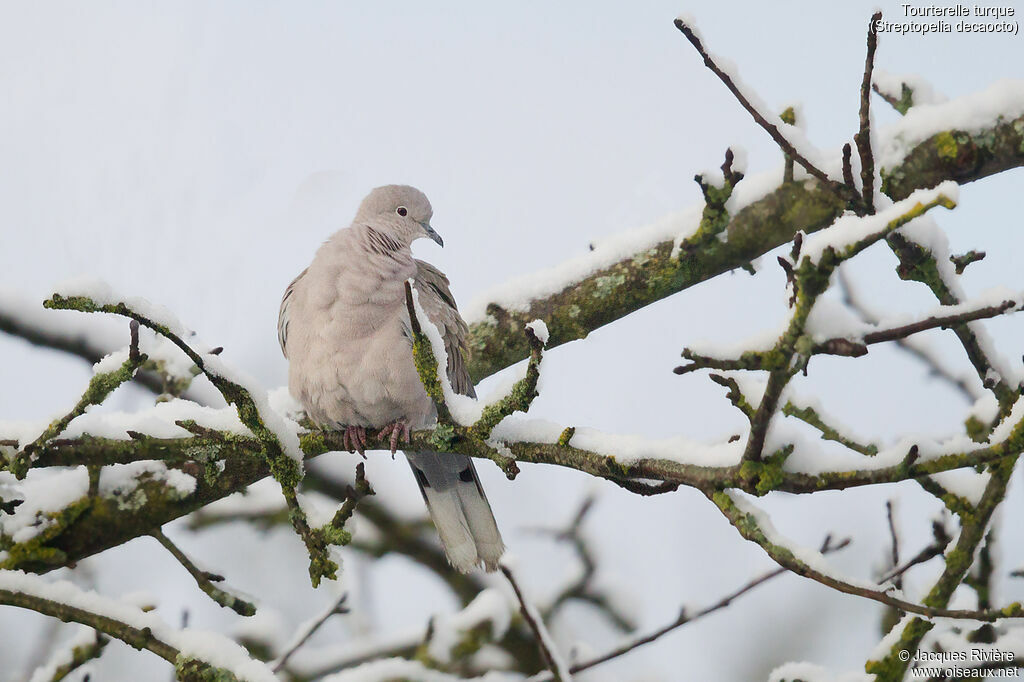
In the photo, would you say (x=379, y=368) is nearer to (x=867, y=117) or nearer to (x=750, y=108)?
(x=750, y=108)

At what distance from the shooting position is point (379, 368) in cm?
316

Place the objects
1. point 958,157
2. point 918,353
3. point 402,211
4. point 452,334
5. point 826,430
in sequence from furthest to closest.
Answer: point 402,211 < point 918,353 < point 452,334 < point 958,157 < point 826,430

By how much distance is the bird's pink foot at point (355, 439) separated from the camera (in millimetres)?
3131

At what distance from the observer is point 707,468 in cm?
173

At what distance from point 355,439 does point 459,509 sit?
0.47 metres

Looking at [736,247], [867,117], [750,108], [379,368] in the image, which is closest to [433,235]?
[379,368]

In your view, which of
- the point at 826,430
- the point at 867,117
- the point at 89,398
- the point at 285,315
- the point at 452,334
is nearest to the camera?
the point at 867,117

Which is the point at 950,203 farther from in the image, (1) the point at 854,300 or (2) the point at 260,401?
(1) the point at 854,300

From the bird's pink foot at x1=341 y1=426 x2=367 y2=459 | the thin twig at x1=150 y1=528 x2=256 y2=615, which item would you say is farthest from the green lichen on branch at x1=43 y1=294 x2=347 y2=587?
the bird's pink foot at x1=341 y1=426 x2=367 y2=459

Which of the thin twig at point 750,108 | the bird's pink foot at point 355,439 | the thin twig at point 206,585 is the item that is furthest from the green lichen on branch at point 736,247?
the thin twig at point 206,585

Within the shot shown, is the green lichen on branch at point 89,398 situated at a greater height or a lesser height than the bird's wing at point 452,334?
lesser
